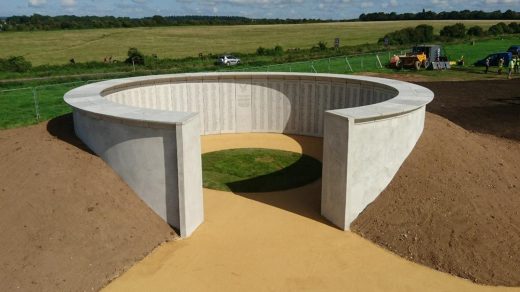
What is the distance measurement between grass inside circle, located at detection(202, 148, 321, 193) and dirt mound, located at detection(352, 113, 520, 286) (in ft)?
10.8

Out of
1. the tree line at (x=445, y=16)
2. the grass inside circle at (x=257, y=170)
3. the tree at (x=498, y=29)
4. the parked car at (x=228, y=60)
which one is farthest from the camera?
the tree line at (x=445, y=16)

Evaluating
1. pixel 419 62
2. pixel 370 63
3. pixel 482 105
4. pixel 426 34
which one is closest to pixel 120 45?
pixel 370 63

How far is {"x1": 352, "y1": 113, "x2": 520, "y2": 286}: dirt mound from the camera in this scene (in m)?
9.05

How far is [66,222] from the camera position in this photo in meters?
9.48

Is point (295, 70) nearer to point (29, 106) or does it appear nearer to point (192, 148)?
point (29, 106)

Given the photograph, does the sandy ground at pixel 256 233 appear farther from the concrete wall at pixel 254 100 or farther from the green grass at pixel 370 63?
the green grass at pixel 370 63

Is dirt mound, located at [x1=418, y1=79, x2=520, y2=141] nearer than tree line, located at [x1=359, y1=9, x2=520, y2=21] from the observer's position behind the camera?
Yes

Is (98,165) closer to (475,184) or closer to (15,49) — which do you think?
(475,184)

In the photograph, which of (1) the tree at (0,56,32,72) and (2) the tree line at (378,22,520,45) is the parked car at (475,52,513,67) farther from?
(1) the tree at (0,56,32,72)

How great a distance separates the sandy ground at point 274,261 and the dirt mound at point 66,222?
560 mm

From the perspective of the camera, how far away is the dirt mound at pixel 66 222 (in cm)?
830

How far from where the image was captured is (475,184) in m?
11.3

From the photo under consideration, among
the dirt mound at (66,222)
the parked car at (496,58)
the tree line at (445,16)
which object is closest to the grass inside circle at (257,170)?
the dirt mound at (66,222)

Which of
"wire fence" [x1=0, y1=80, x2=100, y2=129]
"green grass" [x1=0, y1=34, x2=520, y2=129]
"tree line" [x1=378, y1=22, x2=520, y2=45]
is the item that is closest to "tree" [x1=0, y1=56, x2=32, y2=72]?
"green grass" [x1=0, y1=34, x2=520, y2=129]
